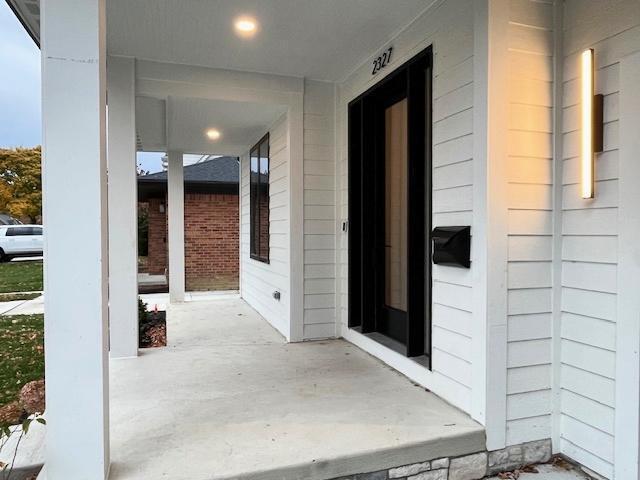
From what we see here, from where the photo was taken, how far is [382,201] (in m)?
4.25

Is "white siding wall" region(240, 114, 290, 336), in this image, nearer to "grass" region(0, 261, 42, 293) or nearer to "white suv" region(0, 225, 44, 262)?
"grass" region(0, 261, 42, 293)

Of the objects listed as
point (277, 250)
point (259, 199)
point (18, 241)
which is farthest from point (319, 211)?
point (18, 241)

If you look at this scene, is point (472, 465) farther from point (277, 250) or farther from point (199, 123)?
point (199, 123)

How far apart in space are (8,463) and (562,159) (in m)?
3.38

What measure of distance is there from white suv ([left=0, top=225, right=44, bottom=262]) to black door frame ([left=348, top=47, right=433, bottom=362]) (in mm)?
16967

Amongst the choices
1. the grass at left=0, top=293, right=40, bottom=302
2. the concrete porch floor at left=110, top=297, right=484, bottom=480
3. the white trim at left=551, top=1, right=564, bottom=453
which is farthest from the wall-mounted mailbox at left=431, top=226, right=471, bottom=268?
the grass at left=0, top=293, right=40, bottom=302

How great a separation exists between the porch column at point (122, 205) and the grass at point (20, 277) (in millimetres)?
8024

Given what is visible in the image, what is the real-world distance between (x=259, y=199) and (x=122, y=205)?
264 centimetres

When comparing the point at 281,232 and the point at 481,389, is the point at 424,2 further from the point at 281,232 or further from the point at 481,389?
the point at 281,232

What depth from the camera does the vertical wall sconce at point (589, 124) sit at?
232 centimetres

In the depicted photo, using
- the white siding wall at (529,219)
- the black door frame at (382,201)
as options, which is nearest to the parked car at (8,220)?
the black door frame at (382,201)

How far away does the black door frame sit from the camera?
11.0 feet

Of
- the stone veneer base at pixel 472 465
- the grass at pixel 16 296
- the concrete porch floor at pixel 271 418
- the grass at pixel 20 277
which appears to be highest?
the concrete porch floor at pixel 271 418

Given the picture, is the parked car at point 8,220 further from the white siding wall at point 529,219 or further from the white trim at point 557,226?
the white trim at point 557,226
